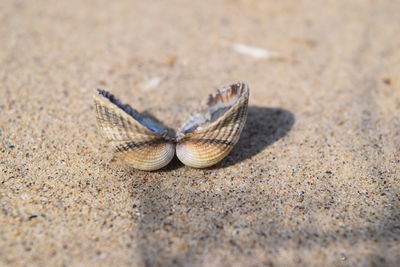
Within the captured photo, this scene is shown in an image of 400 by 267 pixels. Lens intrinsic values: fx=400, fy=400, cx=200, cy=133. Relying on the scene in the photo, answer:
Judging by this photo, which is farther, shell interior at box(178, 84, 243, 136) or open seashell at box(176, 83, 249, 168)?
shell interior at box(178, 84, 243, 136)

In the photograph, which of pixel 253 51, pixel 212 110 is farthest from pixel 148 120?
pixel 253 51

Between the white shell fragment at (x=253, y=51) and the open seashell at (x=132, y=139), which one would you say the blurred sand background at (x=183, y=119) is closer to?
the white shell fragment at (x=253, y=51)

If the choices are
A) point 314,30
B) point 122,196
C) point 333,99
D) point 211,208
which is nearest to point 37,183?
point 122,196

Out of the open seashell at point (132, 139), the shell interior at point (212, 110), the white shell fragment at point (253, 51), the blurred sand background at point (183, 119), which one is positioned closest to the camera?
the blurred sand background at point (183, 119)

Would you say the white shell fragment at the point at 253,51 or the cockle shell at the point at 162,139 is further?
the white shell fragment at the point at 253,51

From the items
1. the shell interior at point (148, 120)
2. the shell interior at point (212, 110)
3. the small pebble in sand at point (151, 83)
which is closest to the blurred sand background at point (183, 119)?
the small pebble in sand at point (151, 83)

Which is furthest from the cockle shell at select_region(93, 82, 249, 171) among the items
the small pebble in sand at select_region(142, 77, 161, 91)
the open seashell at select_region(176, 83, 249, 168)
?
the small pebble in sand at select_region(142, 77, 161, 91)

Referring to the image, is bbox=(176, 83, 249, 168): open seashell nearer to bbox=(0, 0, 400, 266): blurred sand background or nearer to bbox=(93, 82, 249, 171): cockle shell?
bbox=(93, 82, 249, 171): cockle shell

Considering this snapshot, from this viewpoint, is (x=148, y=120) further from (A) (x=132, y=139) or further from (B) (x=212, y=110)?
(A) (x=132, y=139)
